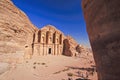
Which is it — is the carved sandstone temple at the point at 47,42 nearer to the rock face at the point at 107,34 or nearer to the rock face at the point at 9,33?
the rock face at the point at 9,33

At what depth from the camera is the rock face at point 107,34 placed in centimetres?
266

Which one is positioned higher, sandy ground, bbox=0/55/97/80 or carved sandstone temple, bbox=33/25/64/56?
carved sandstone temple, bbox=33/25/64/56

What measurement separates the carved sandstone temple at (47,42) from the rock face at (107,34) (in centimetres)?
3509

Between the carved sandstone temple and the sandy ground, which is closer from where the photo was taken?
the sandy ground

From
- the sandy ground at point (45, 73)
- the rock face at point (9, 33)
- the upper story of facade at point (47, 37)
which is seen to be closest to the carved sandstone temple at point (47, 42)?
the upper story of facade at point (47, 37)

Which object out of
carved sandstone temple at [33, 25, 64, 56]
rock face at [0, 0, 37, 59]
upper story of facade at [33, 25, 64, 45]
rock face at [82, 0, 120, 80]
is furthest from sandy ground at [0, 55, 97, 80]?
upper story of facade at [33, 25, 64, 45]

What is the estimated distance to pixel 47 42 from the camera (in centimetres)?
4125

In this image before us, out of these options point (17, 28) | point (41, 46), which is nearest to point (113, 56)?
point (17, 28)

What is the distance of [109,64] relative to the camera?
3.04 meters

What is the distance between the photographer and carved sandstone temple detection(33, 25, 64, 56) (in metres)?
38.2

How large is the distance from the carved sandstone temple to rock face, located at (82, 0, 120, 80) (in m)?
35.1

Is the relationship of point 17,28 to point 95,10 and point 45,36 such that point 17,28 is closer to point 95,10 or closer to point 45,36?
point 95,10

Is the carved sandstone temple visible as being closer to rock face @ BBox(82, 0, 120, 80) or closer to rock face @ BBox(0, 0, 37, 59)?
rock face @ BBox(0, 0, 37, 59)

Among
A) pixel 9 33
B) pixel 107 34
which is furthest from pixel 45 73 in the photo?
pixel 107 34
